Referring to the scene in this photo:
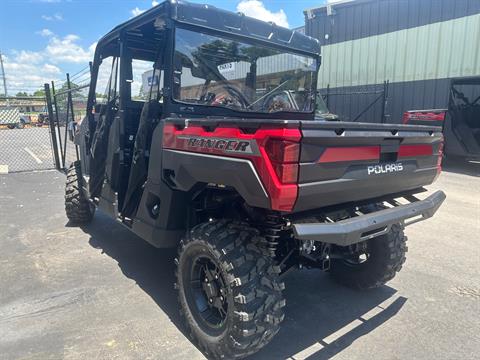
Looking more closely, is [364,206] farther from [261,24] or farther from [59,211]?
[59,211]

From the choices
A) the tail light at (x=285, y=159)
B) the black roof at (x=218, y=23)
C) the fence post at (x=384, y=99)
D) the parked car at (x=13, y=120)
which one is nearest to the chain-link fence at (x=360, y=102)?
the fence post at (x=384, y=99)

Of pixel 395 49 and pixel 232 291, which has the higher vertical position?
pixel 395 49

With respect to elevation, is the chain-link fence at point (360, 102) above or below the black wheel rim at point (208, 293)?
above

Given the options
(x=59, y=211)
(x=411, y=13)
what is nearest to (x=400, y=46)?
(x=411, y=13)

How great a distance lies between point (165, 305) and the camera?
3.35 meters

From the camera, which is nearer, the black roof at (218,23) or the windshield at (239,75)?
the black roof at (218,23)

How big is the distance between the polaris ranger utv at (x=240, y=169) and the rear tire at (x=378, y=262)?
12 mm

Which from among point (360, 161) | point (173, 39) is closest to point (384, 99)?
point (173, 39)

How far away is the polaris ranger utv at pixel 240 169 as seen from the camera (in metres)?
2.19

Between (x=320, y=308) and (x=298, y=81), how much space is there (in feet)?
7.56

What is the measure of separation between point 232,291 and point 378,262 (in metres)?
1.68

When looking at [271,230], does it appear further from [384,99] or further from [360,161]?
[384,99]

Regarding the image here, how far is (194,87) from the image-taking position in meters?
3.29

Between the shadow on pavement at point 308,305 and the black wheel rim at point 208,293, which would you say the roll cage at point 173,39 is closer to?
the black wheel rim at point 208,293
